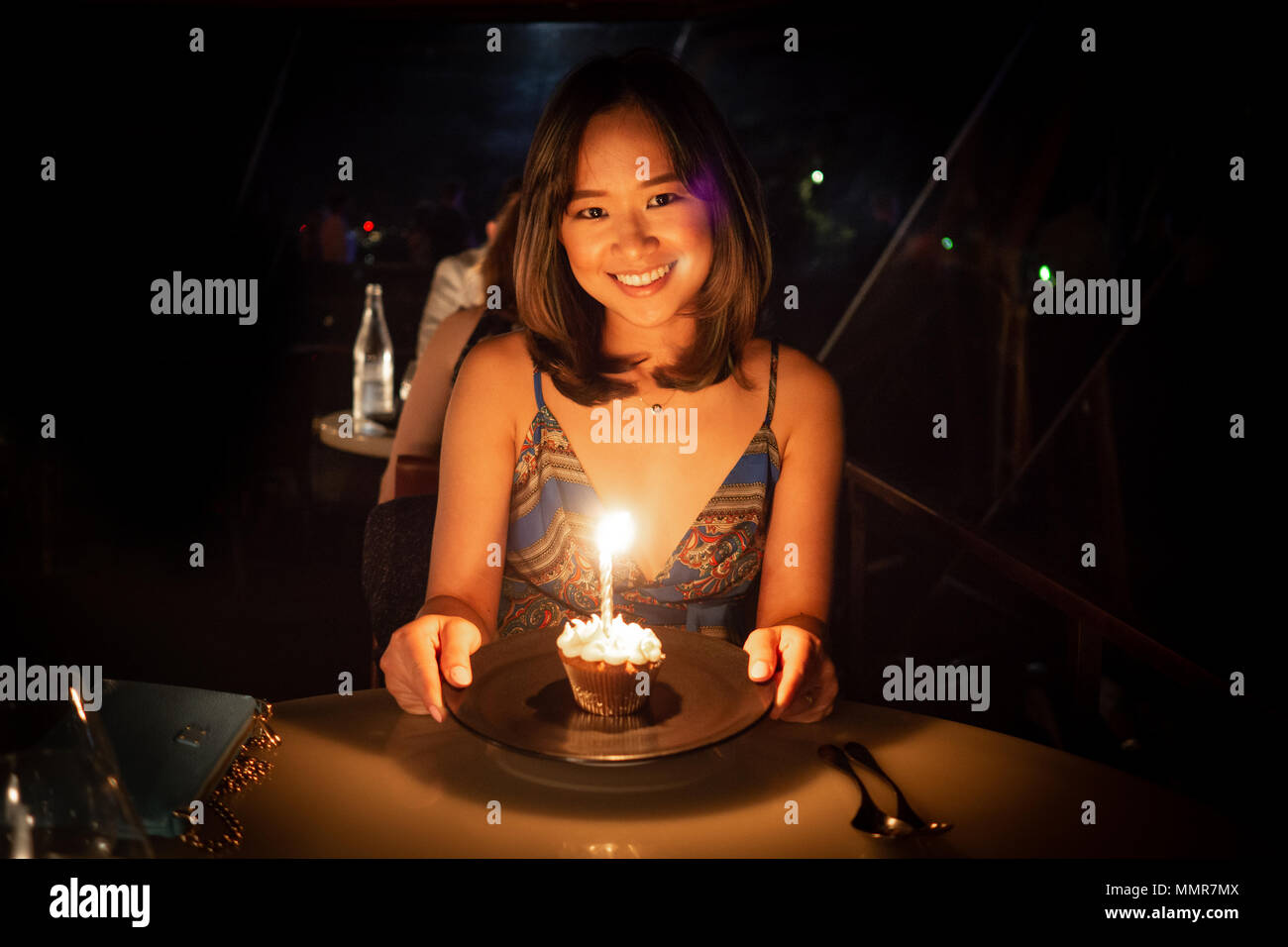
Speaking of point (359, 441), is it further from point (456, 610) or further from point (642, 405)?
point (456, 610)

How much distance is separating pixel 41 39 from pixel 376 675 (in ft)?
21.9

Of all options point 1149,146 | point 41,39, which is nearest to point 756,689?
point 1149,146

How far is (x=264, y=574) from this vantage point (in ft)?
16.9

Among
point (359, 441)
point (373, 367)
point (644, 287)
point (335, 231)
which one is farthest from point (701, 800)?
point (335, 231)

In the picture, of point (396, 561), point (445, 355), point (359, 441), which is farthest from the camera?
point (359, 441)

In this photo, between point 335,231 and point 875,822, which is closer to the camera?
point 875,822

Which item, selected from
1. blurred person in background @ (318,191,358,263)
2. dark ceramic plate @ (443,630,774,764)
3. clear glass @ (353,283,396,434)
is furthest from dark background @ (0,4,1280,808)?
dark ceramic plate @ (443,630,774,764)

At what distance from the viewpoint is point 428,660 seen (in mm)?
1427

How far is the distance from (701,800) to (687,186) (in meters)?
0.94

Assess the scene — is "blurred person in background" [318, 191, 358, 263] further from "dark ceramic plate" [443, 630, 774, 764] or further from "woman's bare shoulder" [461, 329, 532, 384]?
"dark ceramic plate" [443, 630, 774, 764]

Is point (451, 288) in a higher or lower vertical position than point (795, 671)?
higher

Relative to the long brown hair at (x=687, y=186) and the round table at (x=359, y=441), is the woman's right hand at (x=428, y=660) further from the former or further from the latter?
the round table at (x=359, y=441)
